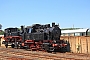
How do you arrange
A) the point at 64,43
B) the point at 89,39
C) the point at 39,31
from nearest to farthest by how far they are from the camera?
the point at 89,39 < the point at 64,43 < the point at 39,31

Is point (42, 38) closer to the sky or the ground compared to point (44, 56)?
closer to the sky

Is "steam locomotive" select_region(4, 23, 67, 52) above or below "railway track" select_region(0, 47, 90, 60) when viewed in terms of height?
above

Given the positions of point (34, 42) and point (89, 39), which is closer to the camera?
point (89, 39)

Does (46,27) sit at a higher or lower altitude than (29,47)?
higher

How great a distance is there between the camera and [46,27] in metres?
24.2

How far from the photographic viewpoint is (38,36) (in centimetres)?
2314

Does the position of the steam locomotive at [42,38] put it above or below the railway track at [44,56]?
above

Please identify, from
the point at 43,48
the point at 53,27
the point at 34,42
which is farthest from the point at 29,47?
the point at 53,27

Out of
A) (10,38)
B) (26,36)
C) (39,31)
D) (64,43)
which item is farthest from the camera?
(10,38)

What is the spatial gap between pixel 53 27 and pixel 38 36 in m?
2.19

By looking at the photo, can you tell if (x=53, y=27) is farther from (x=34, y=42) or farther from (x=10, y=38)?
(x=10, y=38)

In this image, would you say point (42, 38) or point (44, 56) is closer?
point (44, 56)

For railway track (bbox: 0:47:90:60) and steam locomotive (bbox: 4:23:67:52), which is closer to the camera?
railway track (bbox: 0:47:90:60)

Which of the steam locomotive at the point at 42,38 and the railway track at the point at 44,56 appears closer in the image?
the railway track at the point at 44,56
